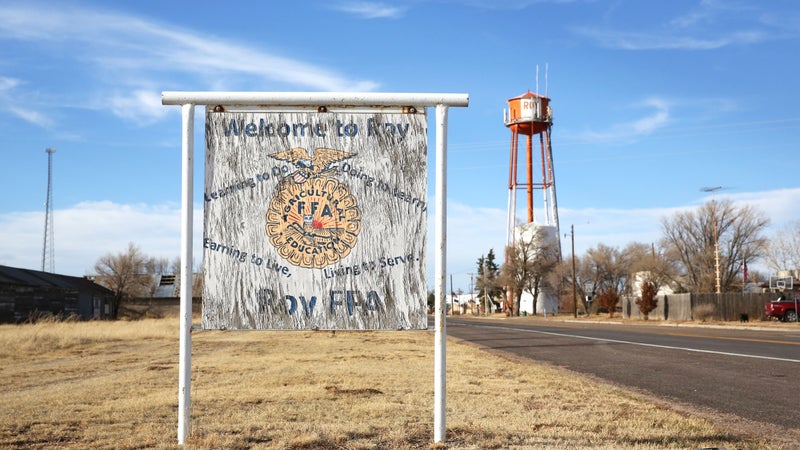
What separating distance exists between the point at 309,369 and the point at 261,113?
268 inches

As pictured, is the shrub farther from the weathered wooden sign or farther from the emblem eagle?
the emblem eagle

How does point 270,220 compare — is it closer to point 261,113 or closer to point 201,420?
point 261,113

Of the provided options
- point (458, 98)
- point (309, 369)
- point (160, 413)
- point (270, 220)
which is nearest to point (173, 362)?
point (309, 369)

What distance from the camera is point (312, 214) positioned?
614cm

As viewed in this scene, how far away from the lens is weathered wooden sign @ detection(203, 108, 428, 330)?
611cm

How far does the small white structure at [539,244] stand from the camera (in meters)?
81.9

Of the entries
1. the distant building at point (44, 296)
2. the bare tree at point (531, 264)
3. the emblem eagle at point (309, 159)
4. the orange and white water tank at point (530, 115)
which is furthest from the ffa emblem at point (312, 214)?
the bare tree at point (531, 264)

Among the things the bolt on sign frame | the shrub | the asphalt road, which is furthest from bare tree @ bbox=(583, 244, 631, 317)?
the bolt on sign frame

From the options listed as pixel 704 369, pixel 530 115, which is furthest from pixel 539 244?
pixel 704 369

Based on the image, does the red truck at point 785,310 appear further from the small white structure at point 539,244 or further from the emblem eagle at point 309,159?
the small white structure at point 539,244

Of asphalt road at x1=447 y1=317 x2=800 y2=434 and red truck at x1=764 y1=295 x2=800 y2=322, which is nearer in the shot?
asphalt road at x1=447 y1=317 x2=800 y2=434

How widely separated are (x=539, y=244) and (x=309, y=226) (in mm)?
79251

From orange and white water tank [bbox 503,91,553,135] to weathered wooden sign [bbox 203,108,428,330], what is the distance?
68.1 metres

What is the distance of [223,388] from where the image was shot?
31.0ft
